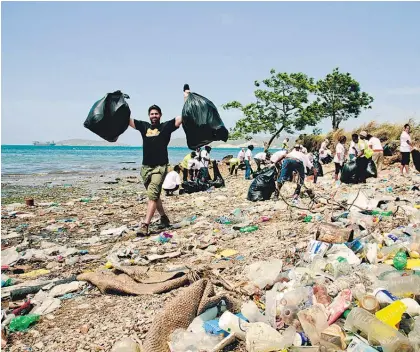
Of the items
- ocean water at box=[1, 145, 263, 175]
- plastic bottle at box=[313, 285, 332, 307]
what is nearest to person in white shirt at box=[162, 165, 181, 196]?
plastic bottle at box=[313, 285, 332, 307]

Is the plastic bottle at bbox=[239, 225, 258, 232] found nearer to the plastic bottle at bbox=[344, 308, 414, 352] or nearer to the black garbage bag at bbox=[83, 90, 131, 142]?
the black garbage bag at bbox=[83, 90, 131, 142]

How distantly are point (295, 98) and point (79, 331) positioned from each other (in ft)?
80.1

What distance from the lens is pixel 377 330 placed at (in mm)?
1941

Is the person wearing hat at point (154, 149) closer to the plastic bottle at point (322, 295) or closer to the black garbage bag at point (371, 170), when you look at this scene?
the plastic bottle at point (322, 295)

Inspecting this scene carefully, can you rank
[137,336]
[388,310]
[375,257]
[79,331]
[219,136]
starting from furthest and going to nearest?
1. [219,136]
2. [375,257]
3. [79,331]
4. [137,336]
5. [388,310]

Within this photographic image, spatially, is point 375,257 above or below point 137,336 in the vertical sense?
above

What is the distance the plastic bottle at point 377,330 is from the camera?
1.80 metres

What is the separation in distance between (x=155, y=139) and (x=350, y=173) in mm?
6533

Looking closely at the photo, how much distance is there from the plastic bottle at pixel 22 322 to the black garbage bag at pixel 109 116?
7.81ft

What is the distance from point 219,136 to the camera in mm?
4258

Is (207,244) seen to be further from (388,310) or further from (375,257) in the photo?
(388,310)

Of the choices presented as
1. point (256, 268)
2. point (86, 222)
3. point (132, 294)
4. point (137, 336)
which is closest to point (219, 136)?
point (256, 268)

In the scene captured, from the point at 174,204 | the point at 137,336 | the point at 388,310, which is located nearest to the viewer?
the point at 388,310

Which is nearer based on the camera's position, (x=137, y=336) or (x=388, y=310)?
(x=388, y=310)
